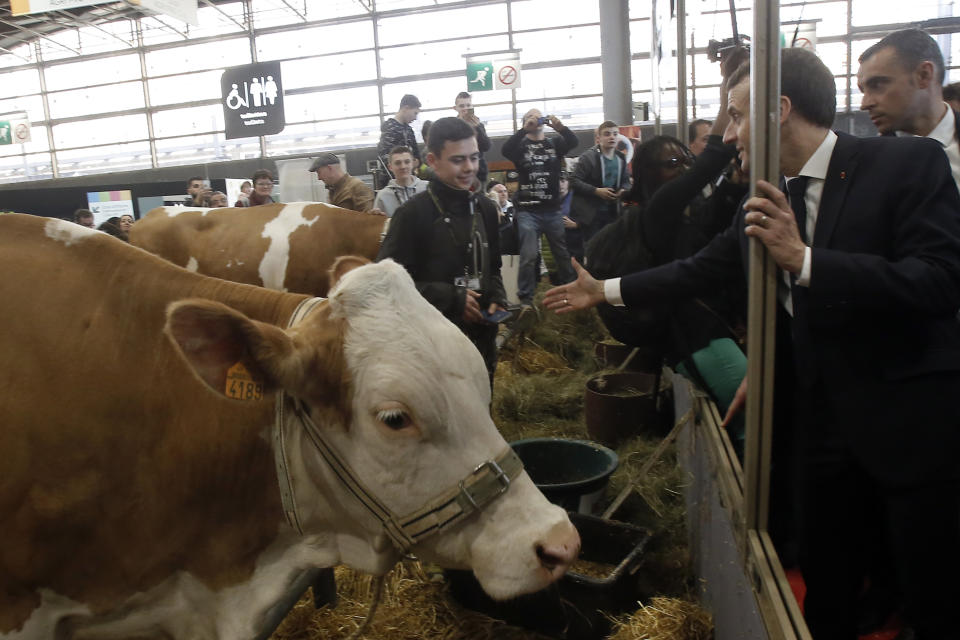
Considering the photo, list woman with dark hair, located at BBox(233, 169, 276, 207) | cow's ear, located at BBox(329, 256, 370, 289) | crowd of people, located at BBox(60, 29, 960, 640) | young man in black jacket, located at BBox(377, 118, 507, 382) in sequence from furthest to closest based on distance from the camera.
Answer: woman with dark hair, located at BBox(233, 169, 276, 207), young man in black jacket, located at BBox(377, 118, 507, 382), cow's ear, located at BBox(329, 256, 370, 289), crowd of people, located at BBox(60, 29, 960, 640)

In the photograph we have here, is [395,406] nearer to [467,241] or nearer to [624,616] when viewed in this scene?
[624,616]

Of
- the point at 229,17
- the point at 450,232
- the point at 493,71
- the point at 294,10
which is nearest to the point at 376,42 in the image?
the point at 294,10

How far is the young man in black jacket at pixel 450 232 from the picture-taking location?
3131 mm

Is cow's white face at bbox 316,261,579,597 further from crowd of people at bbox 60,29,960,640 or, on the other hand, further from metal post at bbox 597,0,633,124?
metal post at bbox 597,0,633,124

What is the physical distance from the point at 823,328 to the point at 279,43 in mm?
21233

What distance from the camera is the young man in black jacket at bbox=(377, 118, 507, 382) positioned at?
313 centimetres

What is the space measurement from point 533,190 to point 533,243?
1.69 feet

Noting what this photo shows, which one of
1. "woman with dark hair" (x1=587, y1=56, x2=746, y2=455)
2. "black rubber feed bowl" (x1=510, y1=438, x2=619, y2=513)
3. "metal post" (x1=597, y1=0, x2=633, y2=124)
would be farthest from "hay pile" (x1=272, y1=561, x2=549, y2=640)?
"metal post" (x1=597, y1=0, x2=633, y2=124)

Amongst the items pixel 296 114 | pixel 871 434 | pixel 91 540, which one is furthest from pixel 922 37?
pixel 296 114

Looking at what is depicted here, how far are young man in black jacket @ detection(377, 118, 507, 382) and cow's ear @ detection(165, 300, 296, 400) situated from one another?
5.30 feet

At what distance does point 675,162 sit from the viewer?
3.01m

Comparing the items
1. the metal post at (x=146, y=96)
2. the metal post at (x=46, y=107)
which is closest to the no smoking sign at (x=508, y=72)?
the metal post at (x=146, y=96)

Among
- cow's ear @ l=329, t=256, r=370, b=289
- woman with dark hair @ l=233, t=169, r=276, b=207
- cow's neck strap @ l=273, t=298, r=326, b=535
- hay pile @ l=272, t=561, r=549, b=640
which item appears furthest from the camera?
woman with dark hair @ l=233, t=169, r=276, b=207

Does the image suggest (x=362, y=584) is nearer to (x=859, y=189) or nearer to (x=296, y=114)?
(x=859, y=189)
